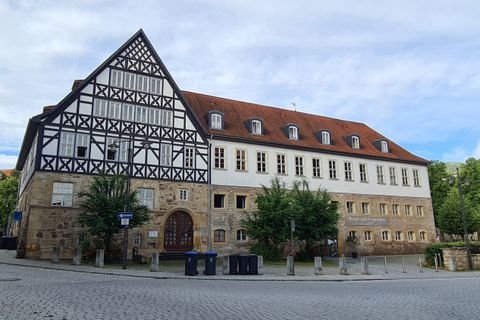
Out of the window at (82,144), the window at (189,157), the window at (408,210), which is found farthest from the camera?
the window at (408,210)

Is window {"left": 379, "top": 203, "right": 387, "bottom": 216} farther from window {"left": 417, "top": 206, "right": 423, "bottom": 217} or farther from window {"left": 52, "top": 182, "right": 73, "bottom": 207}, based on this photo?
window {"left": 52, "top": 182, "right": 73, "bottom": 207}

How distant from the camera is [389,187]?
3881cm

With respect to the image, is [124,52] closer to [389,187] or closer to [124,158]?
[124,158]

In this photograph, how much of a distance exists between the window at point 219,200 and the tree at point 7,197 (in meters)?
34.1

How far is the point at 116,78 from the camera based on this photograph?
2809 cm

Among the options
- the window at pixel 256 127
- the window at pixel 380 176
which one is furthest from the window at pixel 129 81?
the window at pixel 380 176

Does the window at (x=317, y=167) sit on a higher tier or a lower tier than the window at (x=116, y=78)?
lower

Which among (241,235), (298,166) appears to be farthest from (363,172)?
(241,235)

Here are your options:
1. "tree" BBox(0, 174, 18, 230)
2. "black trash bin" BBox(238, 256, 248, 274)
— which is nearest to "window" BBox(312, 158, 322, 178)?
"black trash bin" BBox(238, 256, 248, 274)

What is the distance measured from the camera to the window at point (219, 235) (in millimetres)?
29938

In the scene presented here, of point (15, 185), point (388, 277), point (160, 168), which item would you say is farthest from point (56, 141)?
point (15, 185)

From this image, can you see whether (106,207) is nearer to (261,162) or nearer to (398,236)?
(261,162)

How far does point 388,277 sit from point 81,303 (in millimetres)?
14900

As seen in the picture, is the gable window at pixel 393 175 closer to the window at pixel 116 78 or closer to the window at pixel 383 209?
the window at pixel 383 209
